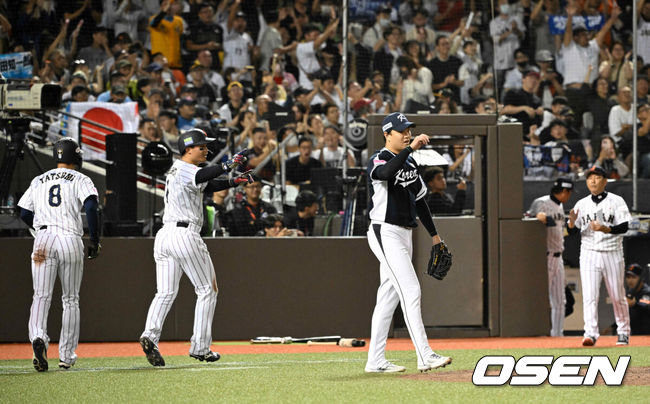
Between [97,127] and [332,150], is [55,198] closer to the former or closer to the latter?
[97,127]

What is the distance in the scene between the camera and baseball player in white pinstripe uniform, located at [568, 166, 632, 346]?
11.7 m

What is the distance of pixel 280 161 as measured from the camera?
565 inches

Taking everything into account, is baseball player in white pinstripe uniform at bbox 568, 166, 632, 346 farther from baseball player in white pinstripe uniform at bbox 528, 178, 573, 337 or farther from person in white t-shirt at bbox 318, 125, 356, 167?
person in white t-shirt at bbox 318, 125, 356, 167

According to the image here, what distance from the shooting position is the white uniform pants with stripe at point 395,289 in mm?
7652

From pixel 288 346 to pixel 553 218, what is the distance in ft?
13.5

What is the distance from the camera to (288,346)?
12.0 meters

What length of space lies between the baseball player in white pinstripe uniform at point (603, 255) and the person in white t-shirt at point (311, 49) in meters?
7.24

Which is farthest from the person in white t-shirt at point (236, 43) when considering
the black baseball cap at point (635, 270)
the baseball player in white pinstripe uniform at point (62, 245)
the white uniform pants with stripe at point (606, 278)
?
the baseball player in white pinstripe uniform at point (62, 245)

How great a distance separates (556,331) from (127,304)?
5.75 meters

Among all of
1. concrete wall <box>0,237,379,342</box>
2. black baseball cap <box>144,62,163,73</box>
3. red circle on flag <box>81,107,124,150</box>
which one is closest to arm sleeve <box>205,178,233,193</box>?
concrete wall <box>0,237,379,342</box>

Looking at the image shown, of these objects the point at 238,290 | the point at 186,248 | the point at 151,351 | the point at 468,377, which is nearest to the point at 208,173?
the point at 186,248

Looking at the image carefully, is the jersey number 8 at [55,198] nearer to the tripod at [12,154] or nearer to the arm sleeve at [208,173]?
the arm sleeve at [208,173]

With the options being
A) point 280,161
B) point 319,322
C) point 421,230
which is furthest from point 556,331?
point 280,161

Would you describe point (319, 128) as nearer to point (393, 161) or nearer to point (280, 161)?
point (280, 161)
